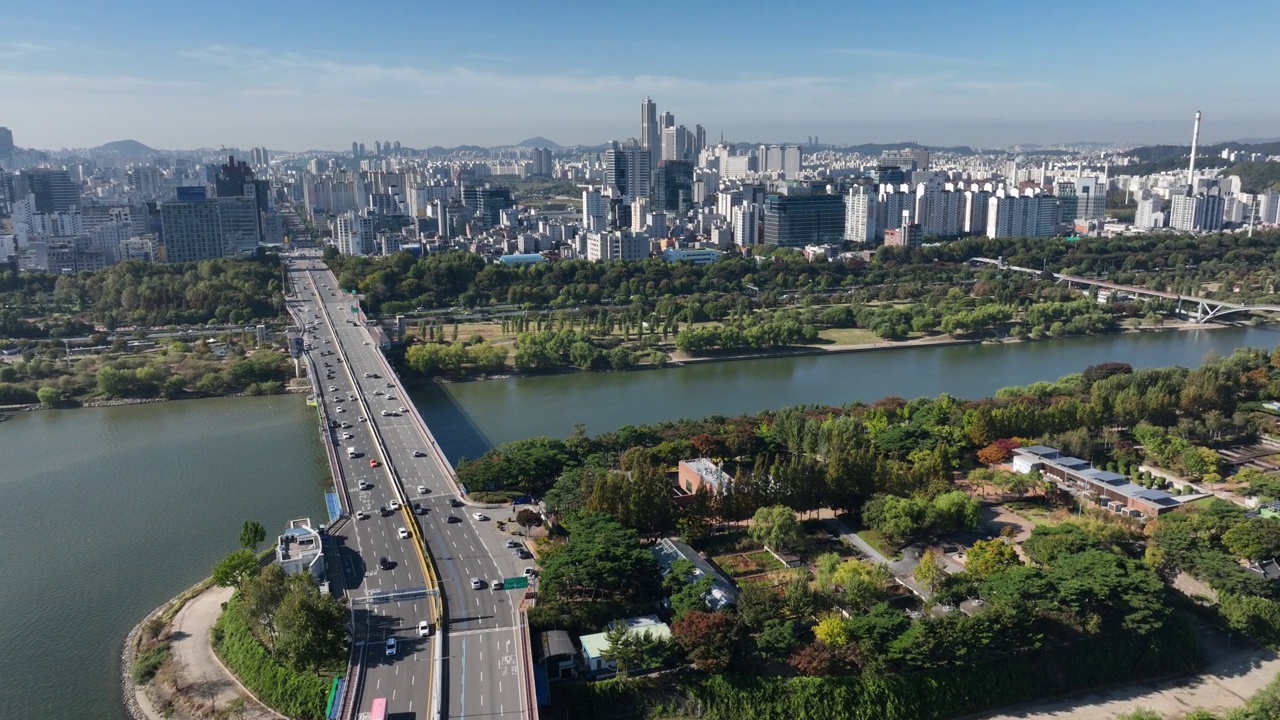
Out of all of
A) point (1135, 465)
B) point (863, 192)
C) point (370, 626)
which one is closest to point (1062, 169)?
point (863, 192)

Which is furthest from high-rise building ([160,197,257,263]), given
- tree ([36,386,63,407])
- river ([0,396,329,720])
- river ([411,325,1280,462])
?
river ([411,325,1280,462])

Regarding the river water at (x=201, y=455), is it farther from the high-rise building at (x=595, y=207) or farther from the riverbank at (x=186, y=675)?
the high-rise building at (x=595, y=207)

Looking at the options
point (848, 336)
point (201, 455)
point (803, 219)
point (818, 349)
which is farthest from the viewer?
point (803, 219)

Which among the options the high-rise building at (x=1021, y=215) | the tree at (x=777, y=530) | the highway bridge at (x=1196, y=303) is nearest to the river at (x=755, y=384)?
the highway bridge at (x=1196, y=303)

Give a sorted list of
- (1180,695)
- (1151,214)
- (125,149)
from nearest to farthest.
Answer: (1180,695) → (1151,214) → (125,149)

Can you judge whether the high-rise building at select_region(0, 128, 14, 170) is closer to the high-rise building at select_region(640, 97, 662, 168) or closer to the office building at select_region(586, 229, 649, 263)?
the high-rise building at select_region(640, 97, 662, 168)

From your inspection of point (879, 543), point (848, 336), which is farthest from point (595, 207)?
point (879, 543)

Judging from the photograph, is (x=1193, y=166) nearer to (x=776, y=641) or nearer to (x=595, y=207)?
(x=595, y=207)

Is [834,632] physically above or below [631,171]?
below
